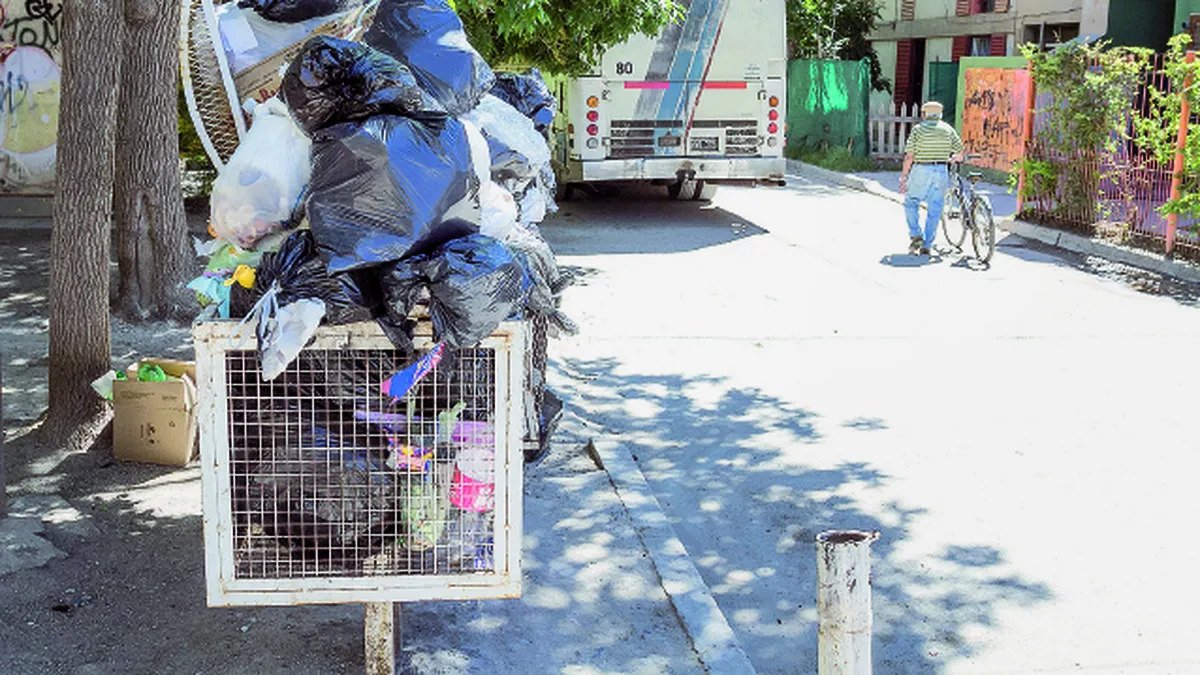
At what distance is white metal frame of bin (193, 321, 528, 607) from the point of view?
3.57m

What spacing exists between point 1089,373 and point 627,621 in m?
5.16

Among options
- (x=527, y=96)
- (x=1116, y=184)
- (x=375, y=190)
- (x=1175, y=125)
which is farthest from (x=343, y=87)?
(x=1116, y=184)

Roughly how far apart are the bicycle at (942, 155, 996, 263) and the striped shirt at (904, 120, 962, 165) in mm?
226

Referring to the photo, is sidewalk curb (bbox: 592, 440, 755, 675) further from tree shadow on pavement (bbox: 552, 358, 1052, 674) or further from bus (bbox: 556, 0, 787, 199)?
bus (bbox: 556, 0, 787, 199)

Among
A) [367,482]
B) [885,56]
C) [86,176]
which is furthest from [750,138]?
[885,56]

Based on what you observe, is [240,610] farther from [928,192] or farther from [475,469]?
[928,192]

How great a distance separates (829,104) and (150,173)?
18.3 meters

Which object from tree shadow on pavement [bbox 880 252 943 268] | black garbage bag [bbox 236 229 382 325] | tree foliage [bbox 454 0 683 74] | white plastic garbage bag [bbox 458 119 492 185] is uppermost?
tree foliage [bbox 454 0 683 74]

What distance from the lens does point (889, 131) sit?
2430cm

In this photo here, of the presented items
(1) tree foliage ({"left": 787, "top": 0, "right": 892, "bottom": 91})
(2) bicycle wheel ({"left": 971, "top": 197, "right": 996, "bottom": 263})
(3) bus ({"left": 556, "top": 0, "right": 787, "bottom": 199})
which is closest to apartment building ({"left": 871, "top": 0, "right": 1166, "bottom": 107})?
(1) tree foliage ({"left": 787, "top": 0, "right": 892, "bottom": 91})

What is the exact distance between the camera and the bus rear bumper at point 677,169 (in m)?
15.9

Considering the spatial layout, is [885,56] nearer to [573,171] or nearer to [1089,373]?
[573,171]

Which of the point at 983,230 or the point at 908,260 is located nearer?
the point at 983,230

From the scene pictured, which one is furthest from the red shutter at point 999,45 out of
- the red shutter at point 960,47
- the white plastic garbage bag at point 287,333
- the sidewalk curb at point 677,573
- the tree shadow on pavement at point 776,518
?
the white plastic garbage bag at point 287,333
